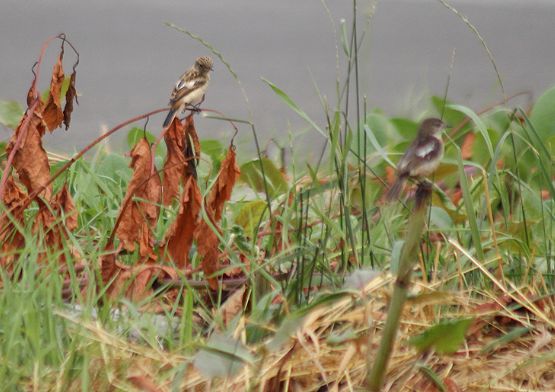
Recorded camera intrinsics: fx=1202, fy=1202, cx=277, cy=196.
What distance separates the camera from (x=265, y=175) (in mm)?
4391

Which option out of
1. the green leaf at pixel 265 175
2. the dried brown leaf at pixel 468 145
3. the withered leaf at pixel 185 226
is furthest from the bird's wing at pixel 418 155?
the dried brown leaf at pixel 468 145

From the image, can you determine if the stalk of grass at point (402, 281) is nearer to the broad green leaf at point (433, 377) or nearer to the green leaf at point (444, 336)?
the green leaf at point (444, 336)

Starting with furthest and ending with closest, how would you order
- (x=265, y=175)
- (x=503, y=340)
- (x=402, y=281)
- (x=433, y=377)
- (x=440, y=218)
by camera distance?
(x=265, y=175) < (x=440, y=218) < (x=503, y=340) < (x=433, y=377) < (x=402, y=281)

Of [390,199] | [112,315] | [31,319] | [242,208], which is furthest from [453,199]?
[31,319]

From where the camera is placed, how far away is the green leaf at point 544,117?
14.7 feet

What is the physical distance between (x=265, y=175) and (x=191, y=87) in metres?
0.56

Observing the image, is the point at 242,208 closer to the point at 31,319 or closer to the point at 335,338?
the point at 31,319

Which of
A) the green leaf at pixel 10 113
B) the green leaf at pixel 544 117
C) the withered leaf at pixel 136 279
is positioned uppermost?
the green leaf at pixel 544 117

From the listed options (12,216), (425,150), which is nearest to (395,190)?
(425,150)

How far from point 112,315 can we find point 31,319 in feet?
0.99

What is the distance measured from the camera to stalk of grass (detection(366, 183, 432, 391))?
6.88 feet

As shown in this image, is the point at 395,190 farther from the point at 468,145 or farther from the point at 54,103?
the point at 468,145

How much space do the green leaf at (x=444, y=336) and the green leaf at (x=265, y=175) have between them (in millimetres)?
2044

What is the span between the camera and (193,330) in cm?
301
